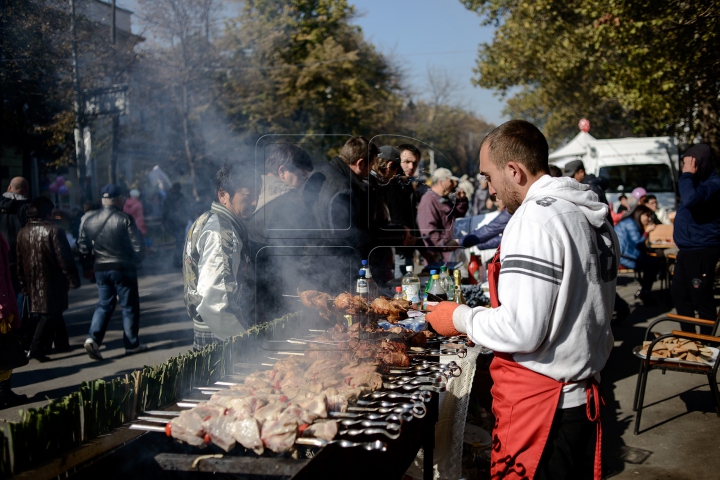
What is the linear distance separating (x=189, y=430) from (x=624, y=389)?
485 cm

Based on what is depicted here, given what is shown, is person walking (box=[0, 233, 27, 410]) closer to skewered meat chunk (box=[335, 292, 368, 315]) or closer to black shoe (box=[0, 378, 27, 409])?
black shoe (box=[0, 378, 27, 409])

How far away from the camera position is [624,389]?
5.61 meters

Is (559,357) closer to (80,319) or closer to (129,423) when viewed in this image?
(129,423)

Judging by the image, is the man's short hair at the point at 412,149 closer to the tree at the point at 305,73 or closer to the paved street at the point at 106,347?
the paved street at the point at 106,347

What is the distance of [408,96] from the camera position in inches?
1239

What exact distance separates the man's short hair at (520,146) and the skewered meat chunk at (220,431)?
1.48 m

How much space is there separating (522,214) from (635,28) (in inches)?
349

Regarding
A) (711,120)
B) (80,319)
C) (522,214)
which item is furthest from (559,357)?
(711,120)

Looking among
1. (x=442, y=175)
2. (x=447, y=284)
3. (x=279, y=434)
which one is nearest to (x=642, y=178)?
(x=442, y=175)

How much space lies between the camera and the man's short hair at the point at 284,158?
14.6ft

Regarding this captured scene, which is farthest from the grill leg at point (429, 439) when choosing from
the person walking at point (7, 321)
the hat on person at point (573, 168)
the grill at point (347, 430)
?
the hat on person at point (573, 168)

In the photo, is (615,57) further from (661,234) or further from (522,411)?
(522,411)

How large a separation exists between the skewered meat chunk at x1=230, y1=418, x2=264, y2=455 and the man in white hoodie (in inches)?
35.4

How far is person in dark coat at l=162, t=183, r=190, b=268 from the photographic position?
1260 cm
